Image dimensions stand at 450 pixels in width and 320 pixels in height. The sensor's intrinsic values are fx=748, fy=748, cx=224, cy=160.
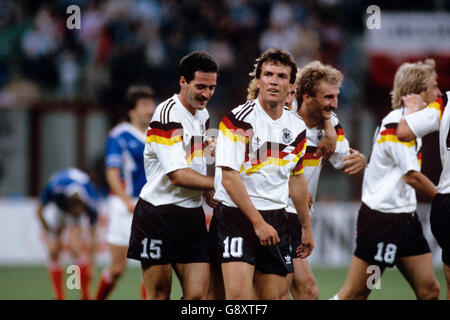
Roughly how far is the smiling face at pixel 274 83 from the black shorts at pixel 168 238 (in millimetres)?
1035

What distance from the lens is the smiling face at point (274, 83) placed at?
4969mm

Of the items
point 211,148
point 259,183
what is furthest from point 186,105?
point 259,183

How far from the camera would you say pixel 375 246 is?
6172 millimetres

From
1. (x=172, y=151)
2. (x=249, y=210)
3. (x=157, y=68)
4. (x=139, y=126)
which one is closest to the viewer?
(x=249, y=210)

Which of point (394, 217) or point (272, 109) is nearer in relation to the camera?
point (272, 109)

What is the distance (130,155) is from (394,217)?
9.17 feet

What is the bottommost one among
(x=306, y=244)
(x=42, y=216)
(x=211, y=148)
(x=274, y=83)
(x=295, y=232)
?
(x=306, y=244)

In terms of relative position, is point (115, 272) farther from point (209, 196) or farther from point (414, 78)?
point (414, 78)

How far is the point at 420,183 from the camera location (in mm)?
5809

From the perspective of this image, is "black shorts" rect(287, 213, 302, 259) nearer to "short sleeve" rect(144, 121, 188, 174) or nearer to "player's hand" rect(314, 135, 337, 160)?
"player's hand" rect(314, 135, 337, 160)

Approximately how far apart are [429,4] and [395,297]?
686 cm

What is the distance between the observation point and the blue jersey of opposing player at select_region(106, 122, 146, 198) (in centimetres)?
756

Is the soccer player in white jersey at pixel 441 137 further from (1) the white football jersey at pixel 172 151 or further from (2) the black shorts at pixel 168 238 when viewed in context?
(2) the black shorts at pixel 168 238

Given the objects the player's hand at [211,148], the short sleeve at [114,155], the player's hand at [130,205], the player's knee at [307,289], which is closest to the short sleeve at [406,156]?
the player's knee at [307,289]
